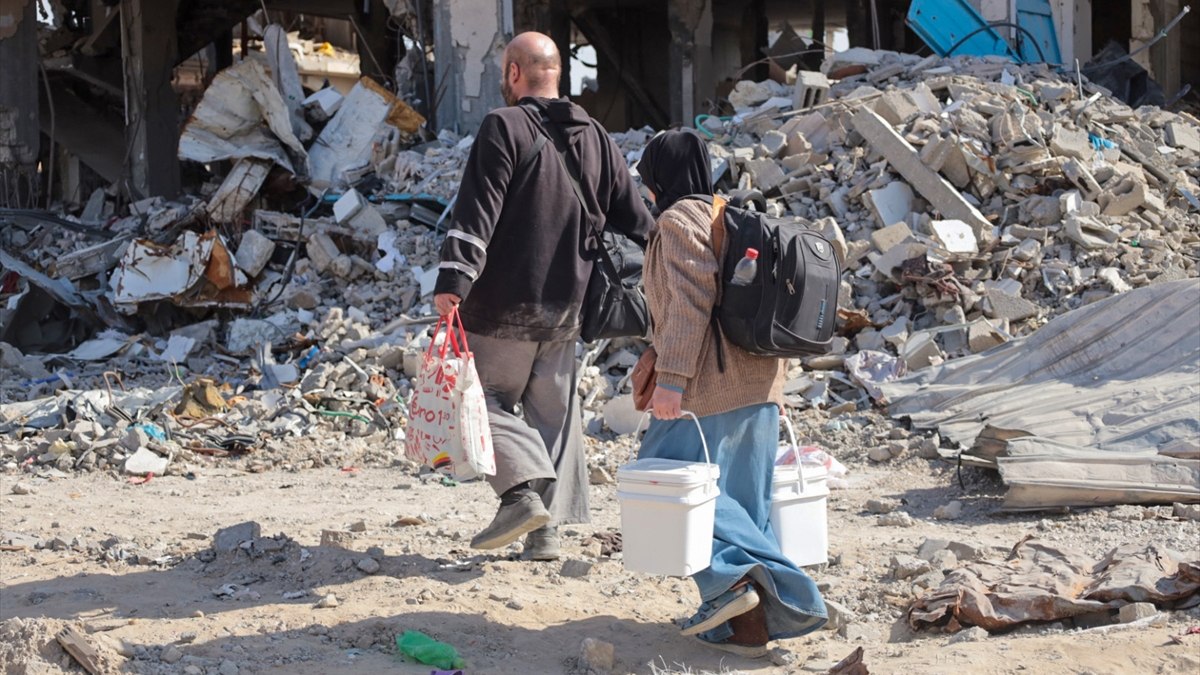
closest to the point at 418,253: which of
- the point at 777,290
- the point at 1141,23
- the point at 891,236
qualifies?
the point at 891,236

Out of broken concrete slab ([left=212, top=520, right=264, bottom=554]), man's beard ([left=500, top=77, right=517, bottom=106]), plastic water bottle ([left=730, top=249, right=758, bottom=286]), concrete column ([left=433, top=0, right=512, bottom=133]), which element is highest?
concrete column ([left=433, top=0, right=512, bottom=133])

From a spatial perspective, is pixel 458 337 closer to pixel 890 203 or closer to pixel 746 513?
pixel 746 513

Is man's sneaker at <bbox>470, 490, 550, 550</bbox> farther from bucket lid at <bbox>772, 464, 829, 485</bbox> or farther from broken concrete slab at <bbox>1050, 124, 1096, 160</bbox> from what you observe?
broken concrete slab at <bbox>1050, 124, 1096, 160</bbox>

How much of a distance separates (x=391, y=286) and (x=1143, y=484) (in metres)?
5.95

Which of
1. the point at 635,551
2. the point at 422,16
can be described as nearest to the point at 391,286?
the point at 422,16

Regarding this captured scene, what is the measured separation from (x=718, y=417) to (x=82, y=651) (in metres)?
1.78

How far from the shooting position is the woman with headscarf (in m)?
3.44

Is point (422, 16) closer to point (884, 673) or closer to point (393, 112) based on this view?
point (393, 112)

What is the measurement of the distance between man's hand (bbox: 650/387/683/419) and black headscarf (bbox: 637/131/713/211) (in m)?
0.54

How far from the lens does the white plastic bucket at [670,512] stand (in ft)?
11.1

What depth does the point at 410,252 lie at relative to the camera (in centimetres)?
1019

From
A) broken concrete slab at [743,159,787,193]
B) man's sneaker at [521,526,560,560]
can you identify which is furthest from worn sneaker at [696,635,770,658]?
broken concrete slab at [743,159,787,193]

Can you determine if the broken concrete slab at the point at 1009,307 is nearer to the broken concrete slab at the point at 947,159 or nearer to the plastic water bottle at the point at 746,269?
the broken concrete slab at the point at 947,159

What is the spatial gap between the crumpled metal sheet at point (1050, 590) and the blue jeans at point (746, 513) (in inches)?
22.0
